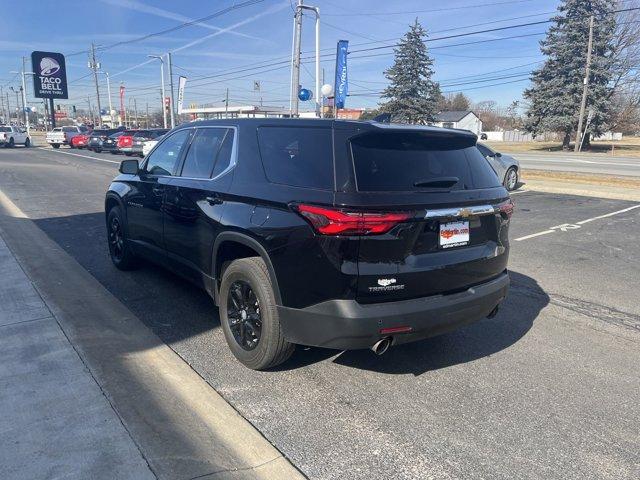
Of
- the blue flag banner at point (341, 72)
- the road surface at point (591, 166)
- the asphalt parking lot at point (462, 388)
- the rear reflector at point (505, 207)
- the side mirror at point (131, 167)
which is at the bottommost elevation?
the asphalt parking lot at point (462, 388)

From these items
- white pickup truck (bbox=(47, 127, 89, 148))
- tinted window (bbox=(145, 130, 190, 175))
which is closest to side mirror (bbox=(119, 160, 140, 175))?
tinted window (bbox=(145, 130, 190, 175))

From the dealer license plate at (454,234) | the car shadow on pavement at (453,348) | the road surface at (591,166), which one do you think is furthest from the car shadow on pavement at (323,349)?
the road surface at (591,166)

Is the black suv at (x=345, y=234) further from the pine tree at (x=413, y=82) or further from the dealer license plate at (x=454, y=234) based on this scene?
the pine tree at (x=413, y=82)

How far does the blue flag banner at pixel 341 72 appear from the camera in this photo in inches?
1046

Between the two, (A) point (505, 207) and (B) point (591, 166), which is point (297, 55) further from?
(A) point (505, 207)

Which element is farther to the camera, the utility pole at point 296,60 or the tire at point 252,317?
the utility pole at point 296,60

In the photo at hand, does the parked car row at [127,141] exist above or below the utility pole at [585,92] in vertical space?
below

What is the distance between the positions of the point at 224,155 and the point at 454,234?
6.49 ft

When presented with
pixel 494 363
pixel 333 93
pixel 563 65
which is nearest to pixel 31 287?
pixel 494 363

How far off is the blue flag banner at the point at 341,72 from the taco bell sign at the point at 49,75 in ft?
130

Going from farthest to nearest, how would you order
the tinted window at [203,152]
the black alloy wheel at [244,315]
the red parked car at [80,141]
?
the red parked car at [80,141], the tinted window at [203,152], the black alloy wheel at [244,315]

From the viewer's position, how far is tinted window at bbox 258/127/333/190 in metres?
3.23

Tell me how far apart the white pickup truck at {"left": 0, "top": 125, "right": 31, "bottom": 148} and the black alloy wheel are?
45.0m

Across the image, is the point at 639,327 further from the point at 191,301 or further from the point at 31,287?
the point at 31,287
